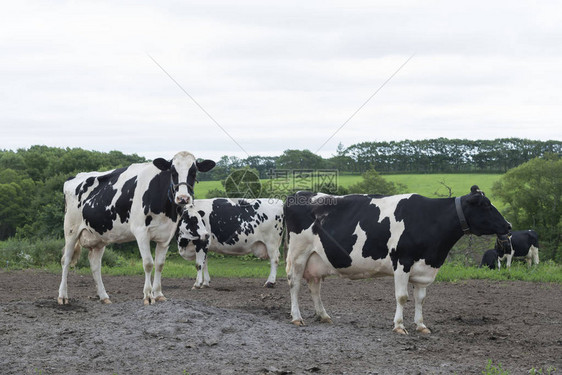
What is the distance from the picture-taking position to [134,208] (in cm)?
1066

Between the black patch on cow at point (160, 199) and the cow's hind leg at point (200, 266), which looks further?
the cow's hind leg at point (200, 266)

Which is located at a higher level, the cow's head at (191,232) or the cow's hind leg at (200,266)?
the cow's head at (191,232)

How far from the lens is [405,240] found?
898 cm

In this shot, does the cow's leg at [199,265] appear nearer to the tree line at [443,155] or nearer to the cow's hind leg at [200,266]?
the cow's hind leg at [200,266]

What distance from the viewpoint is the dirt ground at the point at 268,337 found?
6.78 metres

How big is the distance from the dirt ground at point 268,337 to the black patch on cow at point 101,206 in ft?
5.43

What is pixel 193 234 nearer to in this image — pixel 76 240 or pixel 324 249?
pixel 76 240

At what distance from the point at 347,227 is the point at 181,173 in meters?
3.33

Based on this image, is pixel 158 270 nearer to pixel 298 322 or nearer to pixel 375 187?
pixel 298 322

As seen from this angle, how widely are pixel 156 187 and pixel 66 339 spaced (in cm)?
370

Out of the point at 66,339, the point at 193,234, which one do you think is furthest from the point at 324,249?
the point at 193,234

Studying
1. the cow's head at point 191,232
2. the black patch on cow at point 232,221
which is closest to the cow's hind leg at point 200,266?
the cow's head at point 191,232

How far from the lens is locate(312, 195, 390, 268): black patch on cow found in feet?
30.3

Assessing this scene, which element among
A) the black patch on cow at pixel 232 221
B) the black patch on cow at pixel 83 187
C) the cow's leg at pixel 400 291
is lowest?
the cow's leg at pixel 400 291
